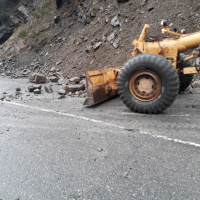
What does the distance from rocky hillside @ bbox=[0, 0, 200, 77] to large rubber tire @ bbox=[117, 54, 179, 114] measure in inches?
273

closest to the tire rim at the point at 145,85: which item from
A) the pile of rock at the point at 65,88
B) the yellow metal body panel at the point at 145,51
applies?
the yellow metal body panel at the point at 145,51

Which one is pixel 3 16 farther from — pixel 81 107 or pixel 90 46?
pixel 81 107

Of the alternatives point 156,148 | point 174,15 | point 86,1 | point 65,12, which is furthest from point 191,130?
point 65,12

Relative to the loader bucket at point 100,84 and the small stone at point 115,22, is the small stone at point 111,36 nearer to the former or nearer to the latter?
the small stone at point 115,22

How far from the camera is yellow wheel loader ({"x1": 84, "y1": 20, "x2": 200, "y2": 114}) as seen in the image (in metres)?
4.22

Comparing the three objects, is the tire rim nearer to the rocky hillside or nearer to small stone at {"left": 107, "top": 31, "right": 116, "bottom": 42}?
the rocky hillside

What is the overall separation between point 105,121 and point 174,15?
956 centimetres

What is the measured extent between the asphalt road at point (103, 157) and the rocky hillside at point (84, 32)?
788 cm

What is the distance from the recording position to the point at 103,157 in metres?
2.66

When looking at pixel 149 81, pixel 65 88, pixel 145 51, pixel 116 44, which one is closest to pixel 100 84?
pixel 145 51

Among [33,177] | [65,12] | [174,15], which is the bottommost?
[33,177]

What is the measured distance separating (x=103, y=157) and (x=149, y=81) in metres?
2.43

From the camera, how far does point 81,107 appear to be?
5723 mm

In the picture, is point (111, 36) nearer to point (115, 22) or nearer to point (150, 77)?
point (115, 22)
